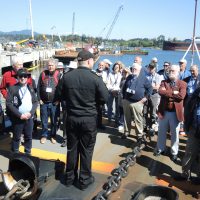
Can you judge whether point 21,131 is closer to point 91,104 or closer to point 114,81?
point 91,104

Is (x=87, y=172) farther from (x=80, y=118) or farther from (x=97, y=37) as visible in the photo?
(x=97, y=37)

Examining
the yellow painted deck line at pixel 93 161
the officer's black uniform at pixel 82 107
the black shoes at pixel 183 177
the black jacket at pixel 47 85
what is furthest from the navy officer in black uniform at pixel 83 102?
the black jacket at pixel 47 85

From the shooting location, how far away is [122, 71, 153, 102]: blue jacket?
6.26m

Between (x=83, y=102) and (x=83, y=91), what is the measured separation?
5.8 inches

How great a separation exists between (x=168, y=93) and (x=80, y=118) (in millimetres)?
1976

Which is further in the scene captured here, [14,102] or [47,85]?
[47,85]

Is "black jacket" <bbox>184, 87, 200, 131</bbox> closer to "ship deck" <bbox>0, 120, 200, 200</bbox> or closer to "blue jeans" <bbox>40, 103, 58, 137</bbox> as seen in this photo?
"ship deck" <bbox>0, 120, 200, 200</bbox>

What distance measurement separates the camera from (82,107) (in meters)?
4.07

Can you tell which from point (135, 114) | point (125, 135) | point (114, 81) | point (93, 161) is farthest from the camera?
point (114, 81)

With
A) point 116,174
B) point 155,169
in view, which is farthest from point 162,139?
point 116,174

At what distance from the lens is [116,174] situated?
14.8 feet

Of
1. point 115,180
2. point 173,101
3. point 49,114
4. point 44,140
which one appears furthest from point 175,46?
point 115,180

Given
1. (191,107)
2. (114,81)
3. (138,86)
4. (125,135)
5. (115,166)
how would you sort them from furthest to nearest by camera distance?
(114,81)
(125,135)
(138,86)
(115,166)
(191,107)

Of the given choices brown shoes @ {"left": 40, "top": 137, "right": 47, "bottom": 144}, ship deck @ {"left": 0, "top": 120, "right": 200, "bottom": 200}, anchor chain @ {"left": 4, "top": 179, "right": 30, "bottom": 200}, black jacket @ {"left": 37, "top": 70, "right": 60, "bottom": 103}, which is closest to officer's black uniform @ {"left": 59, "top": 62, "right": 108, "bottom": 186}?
ship deck @ {"left": 0, "top": 120, "right": 200, "bottom": 200}
